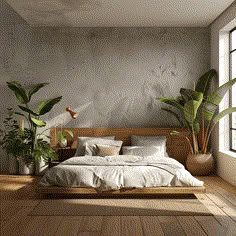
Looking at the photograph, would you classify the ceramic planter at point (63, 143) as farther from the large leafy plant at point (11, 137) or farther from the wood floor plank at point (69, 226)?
the wood floor plank at point (69, 226)

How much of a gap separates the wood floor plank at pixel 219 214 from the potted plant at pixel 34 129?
2.85 m

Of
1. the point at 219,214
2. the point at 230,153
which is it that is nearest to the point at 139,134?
the point at 230,153

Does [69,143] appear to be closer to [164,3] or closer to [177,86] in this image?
[177,86]

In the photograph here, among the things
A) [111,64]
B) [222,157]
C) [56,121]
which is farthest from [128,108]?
[222,157]

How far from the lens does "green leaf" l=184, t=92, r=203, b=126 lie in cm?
601

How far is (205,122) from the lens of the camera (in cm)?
719

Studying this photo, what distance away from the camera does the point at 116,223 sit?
3.65 m

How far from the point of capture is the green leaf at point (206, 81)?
674 cm

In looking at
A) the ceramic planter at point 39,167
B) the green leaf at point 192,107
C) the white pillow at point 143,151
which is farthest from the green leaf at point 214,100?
the ceramic planter at point 39,167

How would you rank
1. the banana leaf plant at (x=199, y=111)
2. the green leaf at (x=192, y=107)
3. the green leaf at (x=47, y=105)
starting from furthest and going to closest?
the green leaf at (x=47, y=105)
the banana leaf plant at (x=199, y=111)
the green leaf at (x=192, y=107)

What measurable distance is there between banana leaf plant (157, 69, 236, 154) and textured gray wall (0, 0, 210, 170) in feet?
1.41

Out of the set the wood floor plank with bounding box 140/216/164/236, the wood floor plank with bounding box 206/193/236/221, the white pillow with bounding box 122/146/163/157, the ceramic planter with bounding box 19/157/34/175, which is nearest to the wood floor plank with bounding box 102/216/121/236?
the wood floor plank with bounding box 140/216/164/236

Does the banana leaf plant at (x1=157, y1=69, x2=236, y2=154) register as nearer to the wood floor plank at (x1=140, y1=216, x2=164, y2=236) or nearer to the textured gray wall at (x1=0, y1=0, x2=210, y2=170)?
the textured gray wall at (x1=0, y1=0, x2=210, y2=170)

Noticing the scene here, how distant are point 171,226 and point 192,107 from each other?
2868 mm
